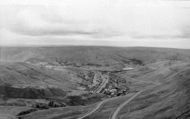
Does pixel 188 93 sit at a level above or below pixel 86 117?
above

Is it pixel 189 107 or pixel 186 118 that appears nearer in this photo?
pixel 186 118

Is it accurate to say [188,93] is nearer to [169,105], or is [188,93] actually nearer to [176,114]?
[169,105]

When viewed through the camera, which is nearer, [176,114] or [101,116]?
[176,114]

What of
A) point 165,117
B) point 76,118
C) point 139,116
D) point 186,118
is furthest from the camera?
point 76,118

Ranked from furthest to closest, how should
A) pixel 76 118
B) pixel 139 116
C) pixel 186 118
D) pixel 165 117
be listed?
pixel 76 118 → pixel 139 116 → pixel 165 117 → pixel 186 118

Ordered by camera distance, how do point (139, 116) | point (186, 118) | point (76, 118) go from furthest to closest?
point (76, 118)
point (139, 116)
point (186, 118)

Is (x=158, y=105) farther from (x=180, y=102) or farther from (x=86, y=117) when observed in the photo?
(x=86, y=117)

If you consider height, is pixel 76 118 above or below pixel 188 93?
below

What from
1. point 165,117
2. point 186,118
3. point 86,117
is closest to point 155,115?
point 165,117

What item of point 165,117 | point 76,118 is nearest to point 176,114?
point 165,117
